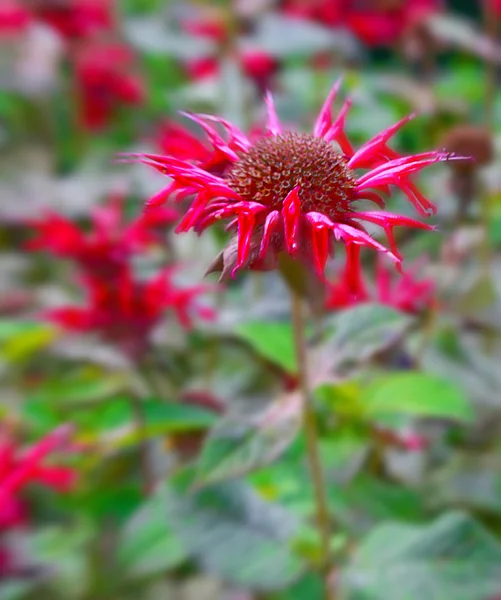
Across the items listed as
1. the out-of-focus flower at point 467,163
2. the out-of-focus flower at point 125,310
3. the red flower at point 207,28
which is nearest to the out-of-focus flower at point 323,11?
the red flower at point 207,28

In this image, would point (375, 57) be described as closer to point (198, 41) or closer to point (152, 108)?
point (152, 108)

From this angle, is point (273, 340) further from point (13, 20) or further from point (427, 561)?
point (13, 20)

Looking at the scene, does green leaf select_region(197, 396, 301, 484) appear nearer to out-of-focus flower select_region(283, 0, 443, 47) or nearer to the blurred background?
the blurred background

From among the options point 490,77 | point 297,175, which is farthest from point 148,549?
point 490,77

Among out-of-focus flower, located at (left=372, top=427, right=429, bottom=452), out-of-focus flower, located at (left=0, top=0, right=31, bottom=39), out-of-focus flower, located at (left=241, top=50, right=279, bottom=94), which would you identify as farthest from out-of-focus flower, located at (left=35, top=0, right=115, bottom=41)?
out-of-focus flower, located at (left=372, top=427, right=429, bottom=452)

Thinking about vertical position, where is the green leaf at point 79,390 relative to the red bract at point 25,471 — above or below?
above

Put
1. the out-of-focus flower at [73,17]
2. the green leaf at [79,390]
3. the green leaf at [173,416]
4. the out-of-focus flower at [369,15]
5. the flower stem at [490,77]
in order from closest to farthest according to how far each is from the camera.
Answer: the green leaf at [173,416], the green leaf at [79,390], the flower stem at [490,77], the out-of-focus flower at [369,15], the out-of-focus flower at [73,17]

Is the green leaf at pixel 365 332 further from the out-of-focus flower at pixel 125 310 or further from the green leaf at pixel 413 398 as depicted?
the out-of-focus flower at pixel 125 310

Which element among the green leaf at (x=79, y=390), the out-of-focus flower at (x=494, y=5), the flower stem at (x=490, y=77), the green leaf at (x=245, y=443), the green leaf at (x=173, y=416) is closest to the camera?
the green leaf at (x=245, y=443)
